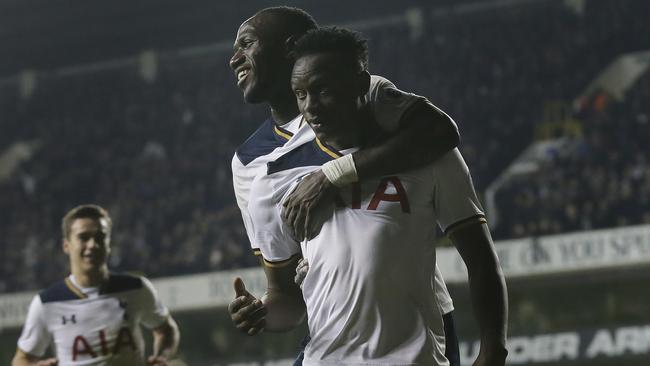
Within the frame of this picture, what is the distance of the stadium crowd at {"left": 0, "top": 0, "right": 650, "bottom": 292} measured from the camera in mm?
15734

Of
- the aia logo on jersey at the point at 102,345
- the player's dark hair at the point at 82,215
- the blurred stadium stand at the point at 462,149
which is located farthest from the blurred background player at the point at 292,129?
the blurred stadium stand at the point at 462,149

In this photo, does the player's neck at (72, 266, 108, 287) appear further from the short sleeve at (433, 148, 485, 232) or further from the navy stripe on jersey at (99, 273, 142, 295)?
the short sleeve at (433, 148, 485, 232)

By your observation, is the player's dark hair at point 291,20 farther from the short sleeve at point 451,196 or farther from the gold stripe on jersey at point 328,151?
the short sleeve at point 451,196

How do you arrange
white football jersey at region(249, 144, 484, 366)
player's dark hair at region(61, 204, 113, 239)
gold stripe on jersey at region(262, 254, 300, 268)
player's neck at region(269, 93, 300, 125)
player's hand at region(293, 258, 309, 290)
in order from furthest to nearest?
1. player's dark hair at region(61, 204, 113, 239)
2. player's neck at region(269, 93, 300, 125)
3. gold stripe on jersey at region(262, 254, 300, 268)
4. player's hand at region(293, 258, 309, 290)
5. white football jersey at region(249, 144, 484, 366)

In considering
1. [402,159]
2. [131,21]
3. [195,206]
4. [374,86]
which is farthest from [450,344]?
[131,21]

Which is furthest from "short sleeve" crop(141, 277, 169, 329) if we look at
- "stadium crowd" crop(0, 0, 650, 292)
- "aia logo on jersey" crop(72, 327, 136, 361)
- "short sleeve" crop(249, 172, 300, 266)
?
"stadium crowd" crop(0, 0, 650, 292)

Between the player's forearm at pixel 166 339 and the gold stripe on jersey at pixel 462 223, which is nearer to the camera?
the gold stripe on jersey at pixel 462 223

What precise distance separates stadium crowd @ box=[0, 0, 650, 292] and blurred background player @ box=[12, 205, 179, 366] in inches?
377

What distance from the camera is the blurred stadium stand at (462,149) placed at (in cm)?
1314

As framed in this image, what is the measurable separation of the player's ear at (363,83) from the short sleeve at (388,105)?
34 mm

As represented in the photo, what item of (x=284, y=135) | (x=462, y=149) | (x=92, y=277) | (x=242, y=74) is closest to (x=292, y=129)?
(x=284, y=135)

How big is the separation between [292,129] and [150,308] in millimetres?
3327

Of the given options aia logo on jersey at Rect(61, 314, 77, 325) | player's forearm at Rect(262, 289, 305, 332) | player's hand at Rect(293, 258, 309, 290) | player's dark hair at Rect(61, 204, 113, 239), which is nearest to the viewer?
player's hand at Rect(293, 258, 309, 290)

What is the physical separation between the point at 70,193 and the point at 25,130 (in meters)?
4.08
